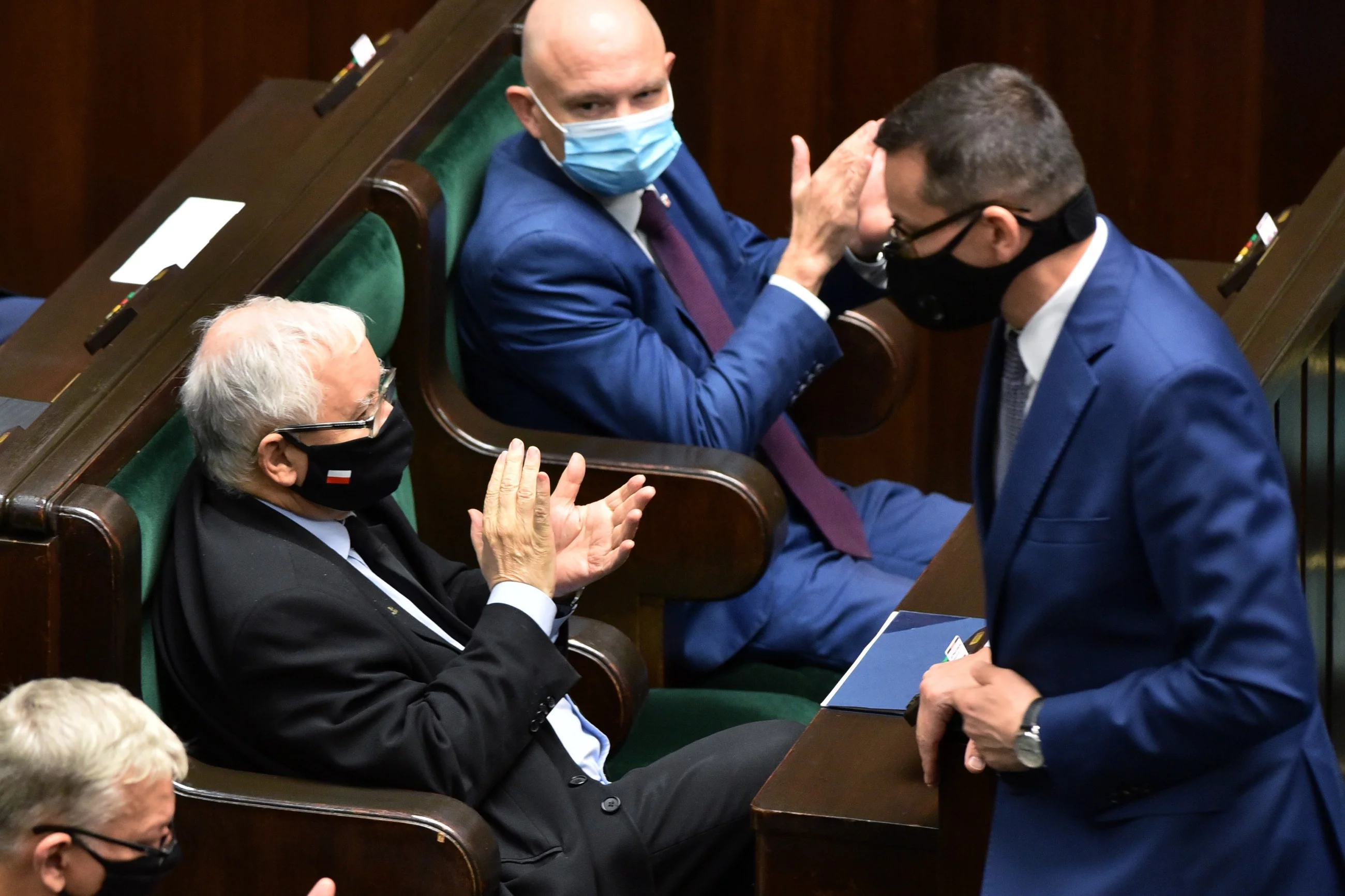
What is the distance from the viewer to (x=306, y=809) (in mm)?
1938

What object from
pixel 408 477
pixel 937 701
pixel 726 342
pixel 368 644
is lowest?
pixel 408 477

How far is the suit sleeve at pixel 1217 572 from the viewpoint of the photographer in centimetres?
146

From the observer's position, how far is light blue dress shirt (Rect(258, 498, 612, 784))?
2.15 m

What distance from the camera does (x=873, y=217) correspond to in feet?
9.64

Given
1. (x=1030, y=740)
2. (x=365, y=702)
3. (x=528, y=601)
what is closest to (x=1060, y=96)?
(x=528, y=601)

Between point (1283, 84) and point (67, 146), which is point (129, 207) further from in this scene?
point (1283, 84)

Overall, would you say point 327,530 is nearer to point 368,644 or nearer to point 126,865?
point 368,644

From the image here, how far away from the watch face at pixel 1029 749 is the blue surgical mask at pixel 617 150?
4.90ft

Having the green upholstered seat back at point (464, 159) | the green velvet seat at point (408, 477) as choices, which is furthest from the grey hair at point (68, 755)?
the green upholstered seat back at point (464, 159)

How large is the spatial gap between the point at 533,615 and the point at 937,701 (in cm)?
61

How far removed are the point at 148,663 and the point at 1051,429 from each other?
1125 millimetres

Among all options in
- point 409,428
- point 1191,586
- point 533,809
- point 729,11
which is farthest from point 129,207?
point 1191,586

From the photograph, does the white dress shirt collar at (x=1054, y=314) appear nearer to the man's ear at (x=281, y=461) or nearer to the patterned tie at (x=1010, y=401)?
the patterned tie at (x=1010, y=401)

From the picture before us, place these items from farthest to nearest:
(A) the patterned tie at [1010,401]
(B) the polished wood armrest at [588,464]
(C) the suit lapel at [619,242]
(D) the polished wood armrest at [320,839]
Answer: (C) the suit lapel at [619,242]
(B) the polished wood armrest at [588,464]
(D) the polished wood armrest at [320,839]
(A) the patterned tie at [1010,401]
